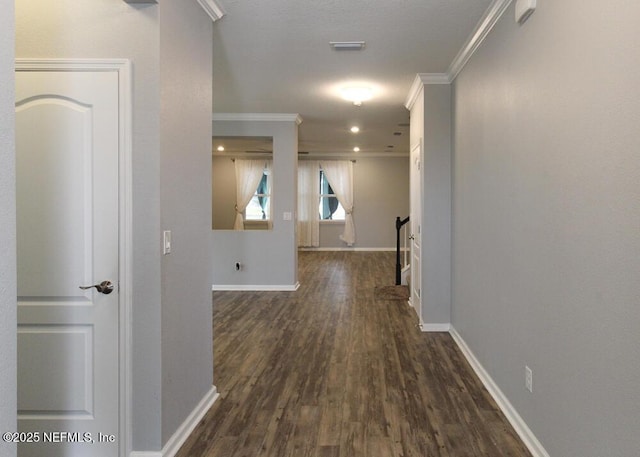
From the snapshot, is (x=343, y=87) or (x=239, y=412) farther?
(x=343, y=87)

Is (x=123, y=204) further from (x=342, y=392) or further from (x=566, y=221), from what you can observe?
(x=566, y=221)

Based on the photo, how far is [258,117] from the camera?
6.21 meters

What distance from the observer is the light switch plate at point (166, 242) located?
2.09m

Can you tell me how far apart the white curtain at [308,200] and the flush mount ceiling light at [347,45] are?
311 inches

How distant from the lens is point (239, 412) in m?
2.66

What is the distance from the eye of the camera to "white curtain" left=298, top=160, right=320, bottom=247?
11438mm

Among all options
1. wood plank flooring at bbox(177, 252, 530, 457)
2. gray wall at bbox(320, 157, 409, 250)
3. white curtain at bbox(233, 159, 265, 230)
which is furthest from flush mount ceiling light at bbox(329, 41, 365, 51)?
→ gray wall at bbox(320, 157, 409, 250)

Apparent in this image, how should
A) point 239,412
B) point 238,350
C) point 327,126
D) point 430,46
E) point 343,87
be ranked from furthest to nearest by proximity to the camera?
point 327,126 → point 343,87 → point 238,350 → point 430,46 → point 239,412

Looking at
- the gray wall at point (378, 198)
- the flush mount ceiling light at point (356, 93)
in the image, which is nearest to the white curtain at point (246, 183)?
the gray wall at point (378, 198)

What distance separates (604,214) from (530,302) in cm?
82

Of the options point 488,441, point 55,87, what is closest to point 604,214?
point 488,441

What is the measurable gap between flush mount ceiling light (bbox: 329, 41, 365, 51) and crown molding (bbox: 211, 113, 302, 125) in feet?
Answer: 8.88

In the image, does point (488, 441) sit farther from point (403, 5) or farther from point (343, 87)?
point (343, 87)

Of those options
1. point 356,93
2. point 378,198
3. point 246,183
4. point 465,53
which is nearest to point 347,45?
point 465,53
